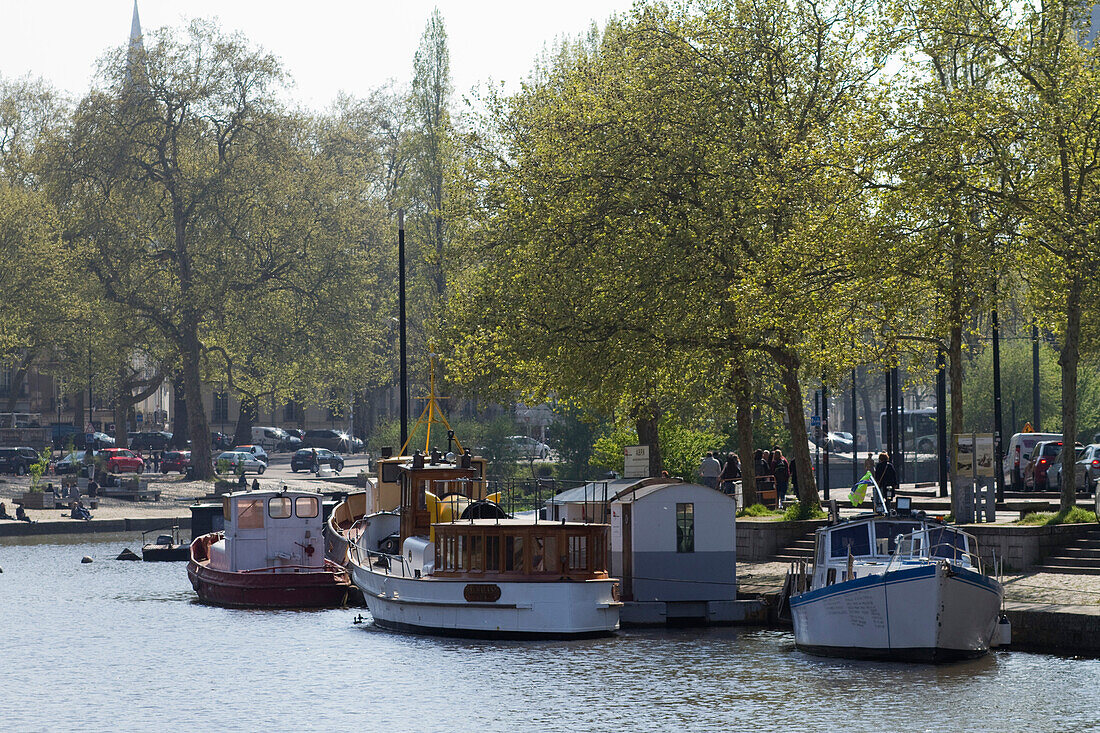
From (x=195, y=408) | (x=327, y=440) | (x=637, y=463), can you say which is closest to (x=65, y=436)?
(x=327, y=440)

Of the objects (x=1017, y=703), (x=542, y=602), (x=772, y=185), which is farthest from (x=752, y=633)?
(x=772, y=185)

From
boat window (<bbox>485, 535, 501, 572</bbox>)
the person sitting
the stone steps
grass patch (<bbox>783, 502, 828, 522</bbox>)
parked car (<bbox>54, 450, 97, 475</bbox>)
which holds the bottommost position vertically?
the stone steps

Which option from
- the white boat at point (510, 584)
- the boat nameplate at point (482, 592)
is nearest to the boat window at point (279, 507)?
the white boat at point (510, 584)

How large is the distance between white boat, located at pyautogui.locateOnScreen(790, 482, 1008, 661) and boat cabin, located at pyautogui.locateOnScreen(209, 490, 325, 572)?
1712 cm

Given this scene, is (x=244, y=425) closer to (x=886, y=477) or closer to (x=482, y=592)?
(x=886, y=477)

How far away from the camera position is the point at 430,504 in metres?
34.8

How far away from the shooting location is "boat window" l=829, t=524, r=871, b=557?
2653 centimetres

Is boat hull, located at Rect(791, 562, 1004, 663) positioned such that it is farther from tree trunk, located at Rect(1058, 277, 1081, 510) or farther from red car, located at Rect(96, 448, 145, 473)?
red car, located at Rect(96, 448, 145, 473)

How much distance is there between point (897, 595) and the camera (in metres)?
24.9

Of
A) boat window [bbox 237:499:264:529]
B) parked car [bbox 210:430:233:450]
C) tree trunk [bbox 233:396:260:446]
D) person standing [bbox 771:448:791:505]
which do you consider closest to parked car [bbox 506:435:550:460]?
person standing [bbox 771:448:791:505]

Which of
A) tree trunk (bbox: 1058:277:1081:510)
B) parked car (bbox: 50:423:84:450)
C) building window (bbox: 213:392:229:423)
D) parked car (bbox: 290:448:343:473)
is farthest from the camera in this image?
building window (bbox: 213:392:229:423)

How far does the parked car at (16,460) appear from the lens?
270ft

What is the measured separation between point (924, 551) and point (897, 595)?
3.80 feet

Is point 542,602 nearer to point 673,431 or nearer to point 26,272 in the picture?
point 673,431
